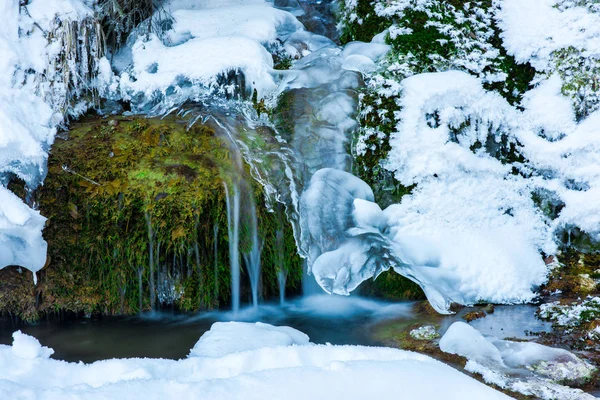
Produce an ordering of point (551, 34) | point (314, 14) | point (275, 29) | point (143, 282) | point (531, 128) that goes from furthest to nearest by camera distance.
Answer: point (314, 14) < point (275, 29) < point (551, 34) < point (531, 128) < point (143, 282)

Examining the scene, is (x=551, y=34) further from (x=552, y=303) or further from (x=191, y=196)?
(x=191, y=196)

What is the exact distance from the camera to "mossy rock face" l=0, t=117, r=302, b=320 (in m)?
4.86

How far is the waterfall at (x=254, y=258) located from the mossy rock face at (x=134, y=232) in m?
0.05

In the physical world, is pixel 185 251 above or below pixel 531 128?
below

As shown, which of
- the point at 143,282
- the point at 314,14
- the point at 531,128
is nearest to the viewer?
the point at 143,282

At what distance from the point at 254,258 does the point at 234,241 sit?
0.27 metres

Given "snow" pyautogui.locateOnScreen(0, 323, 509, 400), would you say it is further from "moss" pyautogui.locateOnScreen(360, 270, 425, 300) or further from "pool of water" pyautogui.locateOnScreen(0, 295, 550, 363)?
"moss" pyautogui.locateOnScreen(360, 270, 425, 300)

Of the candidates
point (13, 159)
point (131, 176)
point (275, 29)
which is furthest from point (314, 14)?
point (13, 159)

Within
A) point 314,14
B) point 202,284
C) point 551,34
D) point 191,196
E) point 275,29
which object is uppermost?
point 314,14

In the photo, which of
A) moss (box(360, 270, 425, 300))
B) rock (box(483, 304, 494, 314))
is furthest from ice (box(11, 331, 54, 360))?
rock (box(483, 304, 494, 314))

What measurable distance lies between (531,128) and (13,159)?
207 inches

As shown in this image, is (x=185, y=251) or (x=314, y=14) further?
(x=314, y=14)

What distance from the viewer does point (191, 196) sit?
486cm

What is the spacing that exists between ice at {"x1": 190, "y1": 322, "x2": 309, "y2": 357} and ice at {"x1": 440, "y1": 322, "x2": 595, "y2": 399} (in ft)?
3.65
